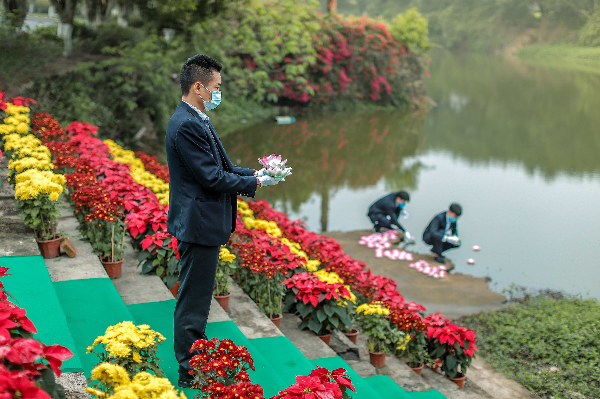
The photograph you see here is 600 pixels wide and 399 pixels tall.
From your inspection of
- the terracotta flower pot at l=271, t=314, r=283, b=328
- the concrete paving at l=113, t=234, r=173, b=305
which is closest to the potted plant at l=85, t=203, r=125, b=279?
the concrete paving at l=113, t=234, r=173, b=305

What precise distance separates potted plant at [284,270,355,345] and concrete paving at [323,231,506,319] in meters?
2.24

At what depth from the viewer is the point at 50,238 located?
402cm

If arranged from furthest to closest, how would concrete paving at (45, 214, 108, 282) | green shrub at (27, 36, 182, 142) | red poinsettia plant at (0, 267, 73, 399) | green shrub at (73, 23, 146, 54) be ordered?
green shrub at (73, 23, 146, 54) < green shrub at (27, 36, 182, 142) < concrete paving at (45, 214, 108, 282) < red poinsettia plant at (0, 267, 73, 399)

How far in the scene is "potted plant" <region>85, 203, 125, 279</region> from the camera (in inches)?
158

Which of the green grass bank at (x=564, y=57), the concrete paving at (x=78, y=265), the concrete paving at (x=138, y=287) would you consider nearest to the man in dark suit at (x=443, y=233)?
the concrete paving at (x=138, y=287)

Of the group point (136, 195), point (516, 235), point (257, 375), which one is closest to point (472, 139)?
point (516, 235)

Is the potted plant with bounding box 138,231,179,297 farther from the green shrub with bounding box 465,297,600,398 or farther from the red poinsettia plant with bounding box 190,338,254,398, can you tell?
the green shrub with bounding box 465,297,600,398

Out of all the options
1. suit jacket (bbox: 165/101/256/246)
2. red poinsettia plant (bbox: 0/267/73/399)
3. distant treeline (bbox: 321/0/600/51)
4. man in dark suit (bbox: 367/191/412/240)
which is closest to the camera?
red poinsettia plant (bbox: 0/267/73/399)

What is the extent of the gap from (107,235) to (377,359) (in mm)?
2206

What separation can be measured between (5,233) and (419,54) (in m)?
22.4

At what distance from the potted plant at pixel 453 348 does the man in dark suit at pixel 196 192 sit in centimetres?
220

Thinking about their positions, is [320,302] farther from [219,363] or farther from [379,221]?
[379,221]

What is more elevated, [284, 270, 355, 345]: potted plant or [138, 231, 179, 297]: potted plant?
[138, 231, 179, 297]: potted plant

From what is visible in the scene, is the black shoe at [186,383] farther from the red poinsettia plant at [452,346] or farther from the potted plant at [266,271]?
the red poinsettia plant at [452,346]
